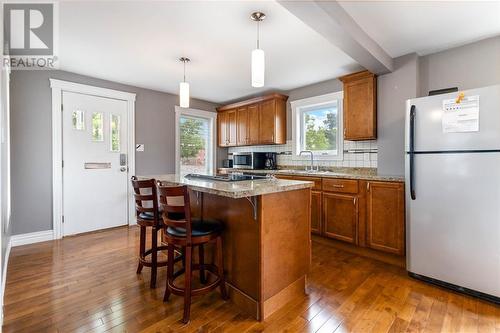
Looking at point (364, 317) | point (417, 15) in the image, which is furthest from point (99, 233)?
point (417, 15)

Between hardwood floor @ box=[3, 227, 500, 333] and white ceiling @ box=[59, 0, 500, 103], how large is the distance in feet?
7.76

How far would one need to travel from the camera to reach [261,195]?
168cm

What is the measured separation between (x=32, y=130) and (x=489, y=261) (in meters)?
5.09

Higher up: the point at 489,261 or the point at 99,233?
the point at 489,261

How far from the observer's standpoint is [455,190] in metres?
2.05

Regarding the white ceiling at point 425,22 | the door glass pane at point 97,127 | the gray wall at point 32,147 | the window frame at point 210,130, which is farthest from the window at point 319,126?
the gray wall at point 32,147

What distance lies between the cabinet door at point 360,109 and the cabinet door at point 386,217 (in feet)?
2.60

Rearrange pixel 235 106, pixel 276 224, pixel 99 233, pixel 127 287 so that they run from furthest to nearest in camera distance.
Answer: pixel 235 106, pixel 99 233, pixel 127 287, pixel 276 224

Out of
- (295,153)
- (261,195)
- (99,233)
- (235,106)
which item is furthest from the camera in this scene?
(235,106)

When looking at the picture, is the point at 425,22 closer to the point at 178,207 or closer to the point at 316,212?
the point at 316,212

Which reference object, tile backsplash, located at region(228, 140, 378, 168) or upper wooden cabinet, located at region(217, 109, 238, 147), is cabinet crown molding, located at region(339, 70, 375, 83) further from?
upper wooden cabinet, located at region(217, 109, 238, 147)

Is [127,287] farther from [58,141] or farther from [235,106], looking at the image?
[235,106]

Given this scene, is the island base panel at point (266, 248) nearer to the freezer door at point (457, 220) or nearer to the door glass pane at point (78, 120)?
the freezer door at point (457, 220)

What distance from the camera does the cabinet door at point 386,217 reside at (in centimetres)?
252
